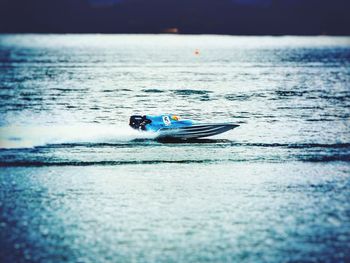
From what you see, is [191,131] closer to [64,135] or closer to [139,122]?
[139,122]

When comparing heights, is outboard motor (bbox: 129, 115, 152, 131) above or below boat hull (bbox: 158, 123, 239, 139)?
above

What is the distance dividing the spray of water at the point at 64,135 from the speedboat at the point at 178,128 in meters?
0.53

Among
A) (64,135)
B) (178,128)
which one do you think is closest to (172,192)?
(178,128)

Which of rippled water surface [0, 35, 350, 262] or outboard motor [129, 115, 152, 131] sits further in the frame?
outboard motor [129, 115, 152, 131]

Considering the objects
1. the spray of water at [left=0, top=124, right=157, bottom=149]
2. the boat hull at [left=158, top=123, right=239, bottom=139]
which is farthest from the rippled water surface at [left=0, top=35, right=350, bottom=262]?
the boat hull at [left=158, top=123, right=239, bottom=139]

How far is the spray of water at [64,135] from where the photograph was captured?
119 feet

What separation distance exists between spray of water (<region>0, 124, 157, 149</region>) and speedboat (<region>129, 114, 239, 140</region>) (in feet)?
1.73

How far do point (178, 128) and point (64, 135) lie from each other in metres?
8.74

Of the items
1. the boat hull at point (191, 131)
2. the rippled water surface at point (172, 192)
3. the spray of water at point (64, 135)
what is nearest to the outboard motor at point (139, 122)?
the spray of water at point (64, 135)

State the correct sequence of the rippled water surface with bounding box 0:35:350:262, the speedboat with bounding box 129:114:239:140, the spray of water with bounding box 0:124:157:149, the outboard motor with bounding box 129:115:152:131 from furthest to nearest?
1. the outboard motor with bounding box 129:115:152:131
2. the spray of water with bounding box 0:124:157:149
3. the speedboat with bounding box 129:114:239:140
4. the rippled water surface with bounding box 0:35:350:262

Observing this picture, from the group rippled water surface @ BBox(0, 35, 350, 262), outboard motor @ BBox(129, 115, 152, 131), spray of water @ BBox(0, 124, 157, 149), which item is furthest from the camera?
outboard motor @ BBox(129, 115, 152, 131)

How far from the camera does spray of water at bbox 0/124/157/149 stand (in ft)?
119

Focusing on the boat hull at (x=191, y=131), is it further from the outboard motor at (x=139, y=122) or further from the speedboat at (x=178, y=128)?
the outboard motor at (x=139, y=122)

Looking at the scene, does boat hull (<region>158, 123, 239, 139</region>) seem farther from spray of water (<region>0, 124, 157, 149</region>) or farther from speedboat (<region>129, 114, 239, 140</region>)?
spray of water (<region>0, 124, 157, 149</region>)
